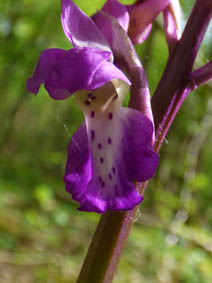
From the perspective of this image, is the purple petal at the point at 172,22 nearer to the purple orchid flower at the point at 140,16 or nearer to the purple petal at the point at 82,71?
the purple orchid flower at the point at 140,16

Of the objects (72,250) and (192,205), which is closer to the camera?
(192,205)

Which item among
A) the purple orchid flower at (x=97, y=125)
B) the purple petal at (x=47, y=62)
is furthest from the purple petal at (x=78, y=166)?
the purple petal at (x=47, y=62)

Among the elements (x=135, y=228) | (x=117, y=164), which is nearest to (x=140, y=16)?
(x=117, y=164)

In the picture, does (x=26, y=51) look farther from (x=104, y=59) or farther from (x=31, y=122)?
(x=31, y=122)

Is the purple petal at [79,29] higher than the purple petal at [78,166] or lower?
higher

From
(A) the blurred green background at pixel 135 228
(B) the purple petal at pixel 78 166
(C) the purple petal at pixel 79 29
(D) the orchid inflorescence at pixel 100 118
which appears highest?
(C) the purple petal at pixel 79 29

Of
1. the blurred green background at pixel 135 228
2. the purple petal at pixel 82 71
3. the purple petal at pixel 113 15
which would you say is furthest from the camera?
the blurred green background at pixel 135 228

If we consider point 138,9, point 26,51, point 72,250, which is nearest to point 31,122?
point 26,51

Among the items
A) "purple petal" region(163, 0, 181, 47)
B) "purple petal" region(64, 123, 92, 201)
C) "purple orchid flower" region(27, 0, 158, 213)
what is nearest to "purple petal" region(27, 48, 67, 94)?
"purple orchid flower" region(27, 0, 158, 213)
